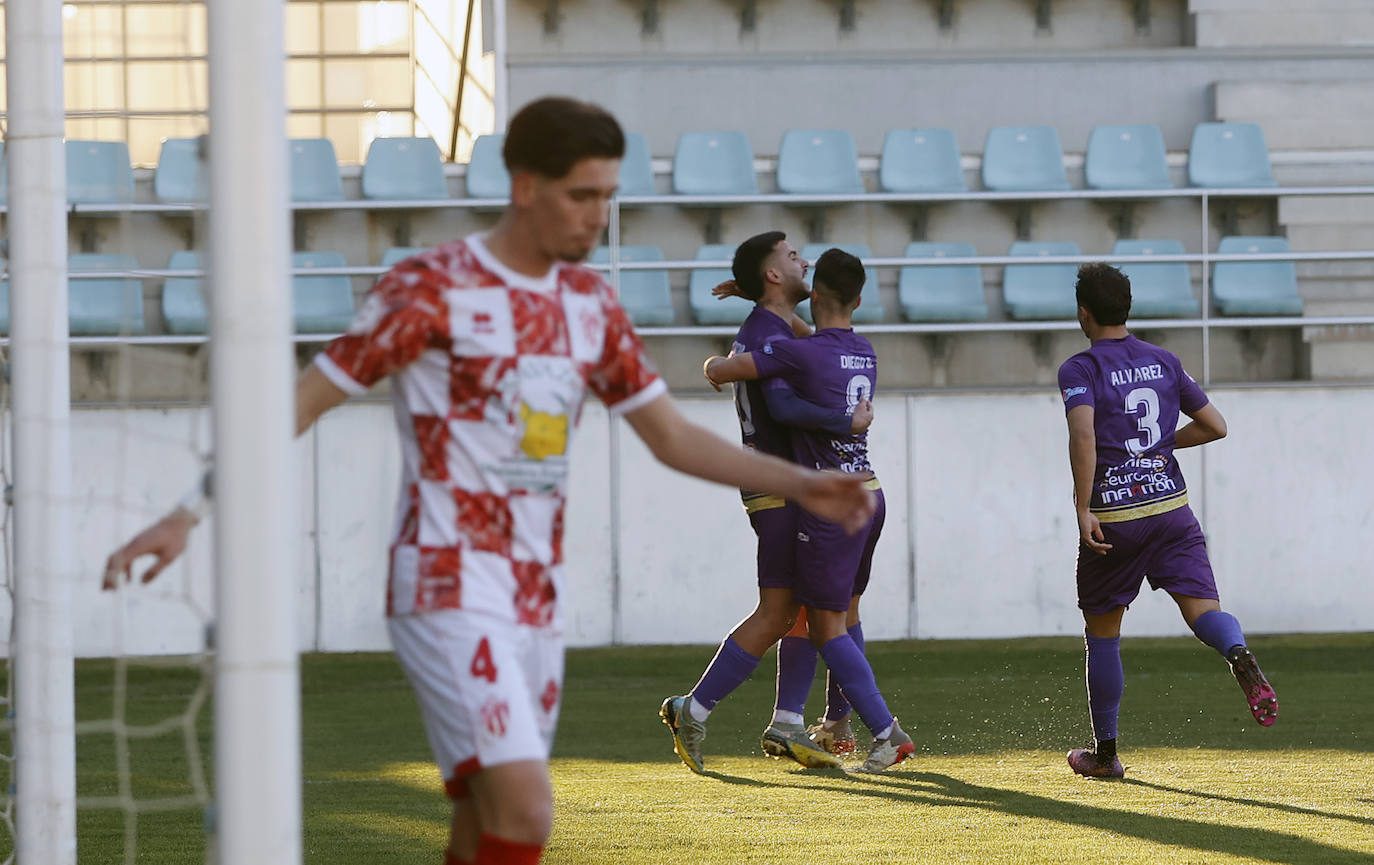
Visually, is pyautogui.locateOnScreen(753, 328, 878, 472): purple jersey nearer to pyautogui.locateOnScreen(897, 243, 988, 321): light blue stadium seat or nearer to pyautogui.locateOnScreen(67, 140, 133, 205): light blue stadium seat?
pyautogui.locateOnScreen(897, 243, 988, 321): light blue stadium seat

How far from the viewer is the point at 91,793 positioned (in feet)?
19.0

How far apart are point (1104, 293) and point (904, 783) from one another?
165cm

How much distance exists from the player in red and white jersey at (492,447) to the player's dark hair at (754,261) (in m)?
3.22

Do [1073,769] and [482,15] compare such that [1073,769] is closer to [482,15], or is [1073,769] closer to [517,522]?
[517,522]

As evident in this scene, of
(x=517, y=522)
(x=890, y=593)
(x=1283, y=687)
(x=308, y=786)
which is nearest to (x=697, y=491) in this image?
(x=890, y=593)

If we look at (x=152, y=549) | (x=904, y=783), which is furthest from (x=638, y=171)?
(x=152, y=549)

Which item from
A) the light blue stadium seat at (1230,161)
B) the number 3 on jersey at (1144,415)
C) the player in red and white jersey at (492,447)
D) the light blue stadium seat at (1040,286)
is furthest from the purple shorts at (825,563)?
the light blue stadium seat at (1230,161)

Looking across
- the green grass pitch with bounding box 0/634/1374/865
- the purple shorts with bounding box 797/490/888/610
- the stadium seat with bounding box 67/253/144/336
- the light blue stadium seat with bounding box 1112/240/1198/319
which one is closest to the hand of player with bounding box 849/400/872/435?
the purple shorts with bounding box 797/490/888/610

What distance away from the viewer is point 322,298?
11.8 metres

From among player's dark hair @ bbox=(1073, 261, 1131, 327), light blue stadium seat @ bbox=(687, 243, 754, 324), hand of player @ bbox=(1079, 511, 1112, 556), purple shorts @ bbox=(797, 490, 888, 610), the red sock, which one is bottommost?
the red sock

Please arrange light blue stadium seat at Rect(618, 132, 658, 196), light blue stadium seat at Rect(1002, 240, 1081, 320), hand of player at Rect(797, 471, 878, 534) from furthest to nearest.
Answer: light blue stadium seat at Rect(618, 132, 658, 196), light blue stadium seat at Rect(1002, 240, 1081, 320), hand of player at Rect(797, 471, 878, 534)

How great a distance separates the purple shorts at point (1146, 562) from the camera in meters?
5.58

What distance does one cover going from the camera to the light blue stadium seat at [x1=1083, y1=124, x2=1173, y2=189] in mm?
12695

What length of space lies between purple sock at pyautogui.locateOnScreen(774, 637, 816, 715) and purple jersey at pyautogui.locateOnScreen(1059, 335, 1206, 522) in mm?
1114
